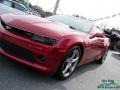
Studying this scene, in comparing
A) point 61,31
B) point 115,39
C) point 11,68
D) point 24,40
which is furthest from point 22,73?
point 115,39

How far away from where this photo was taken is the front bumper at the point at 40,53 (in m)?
4.38

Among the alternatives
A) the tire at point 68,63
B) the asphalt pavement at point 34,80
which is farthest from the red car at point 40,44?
the asphalt pavement at point 34,80

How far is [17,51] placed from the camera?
4.57 meters

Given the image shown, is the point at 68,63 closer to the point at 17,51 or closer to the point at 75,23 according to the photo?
the point at 17,51

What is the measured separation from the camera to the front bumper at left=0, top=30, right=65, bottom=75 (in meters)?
4.38

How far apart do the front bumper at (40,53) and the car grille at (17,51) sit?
5 cm

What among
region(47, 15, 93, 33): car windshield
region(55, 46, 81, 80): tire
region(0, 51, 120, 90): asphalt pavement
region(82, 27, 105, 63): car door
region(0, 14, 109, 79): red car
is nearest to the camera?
region(0, 51, 120, 90): asphalt pavement

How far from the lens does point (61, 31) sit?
15.6 ft

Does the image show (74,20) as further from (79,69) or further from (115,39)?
(115,39)

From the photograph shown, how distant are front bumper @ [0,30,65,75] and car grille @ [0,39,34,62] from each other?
48mm

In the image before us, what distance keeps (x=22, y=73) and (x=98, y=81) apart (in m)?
1.88

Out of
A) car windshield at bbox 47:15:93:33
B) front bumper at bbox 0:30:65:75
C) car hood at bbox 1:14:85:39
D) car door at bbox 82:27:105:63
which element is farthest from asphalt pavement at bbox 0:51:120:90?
car windshield at bbox 47:15:93:33

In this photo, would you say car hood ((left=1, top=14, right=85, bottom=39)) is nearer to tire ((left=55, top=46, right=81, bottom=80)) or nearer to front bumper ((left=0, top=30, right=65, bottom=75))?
front bumper ((left=0, top=30, right=65, bottom=75))

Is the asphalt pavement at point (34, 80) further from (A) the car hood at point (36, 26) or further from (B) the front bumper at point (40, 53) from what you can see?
(A) the car hood at point (36, 26)
